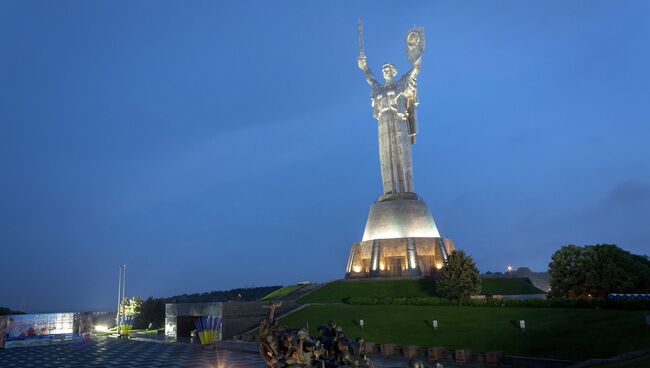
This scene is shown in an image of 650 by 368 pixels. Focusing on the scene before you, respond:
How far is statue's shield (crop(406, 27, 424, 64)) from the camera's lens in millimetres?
46000

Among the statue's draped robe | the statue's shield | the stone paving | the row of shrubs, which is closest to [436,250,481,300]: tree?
the row of shrubs

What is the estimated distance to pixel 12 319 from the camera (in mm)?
31562

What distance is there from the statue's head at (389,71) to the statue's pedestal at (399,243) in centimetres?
1193

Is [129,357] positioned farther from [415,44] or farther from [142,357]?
[415,44]

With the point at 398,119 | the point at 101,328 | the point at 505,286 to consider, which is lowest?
the point at 101,328

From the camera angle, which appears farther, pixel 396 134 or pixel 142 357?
pixel 396 134

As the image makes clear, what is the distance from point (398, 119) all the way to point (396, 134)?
150 centimetres

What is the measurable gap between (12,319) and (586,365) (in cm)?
3376

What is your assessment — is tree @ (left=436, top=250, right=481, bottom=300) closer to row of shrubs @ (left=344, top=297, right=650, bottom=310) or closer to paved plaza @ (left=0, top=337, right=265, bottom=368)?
row of shrubs @ (left=344, top=297, right=650, bottom=310)

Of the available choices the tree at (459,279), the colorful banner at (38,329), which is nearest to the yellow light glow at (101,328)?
the colorful banner at (38,329)

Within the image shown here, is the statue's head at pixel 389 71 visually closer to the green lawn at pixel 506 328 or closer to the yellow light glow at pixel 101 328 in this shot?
the green lawn at pixel 506 328

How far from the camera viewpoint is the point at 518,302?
84.5ft

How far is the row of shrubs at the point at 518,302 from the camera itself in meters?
21.9

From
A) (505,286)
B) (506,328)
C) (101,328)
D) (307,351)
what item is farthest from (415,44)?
(101,328)
